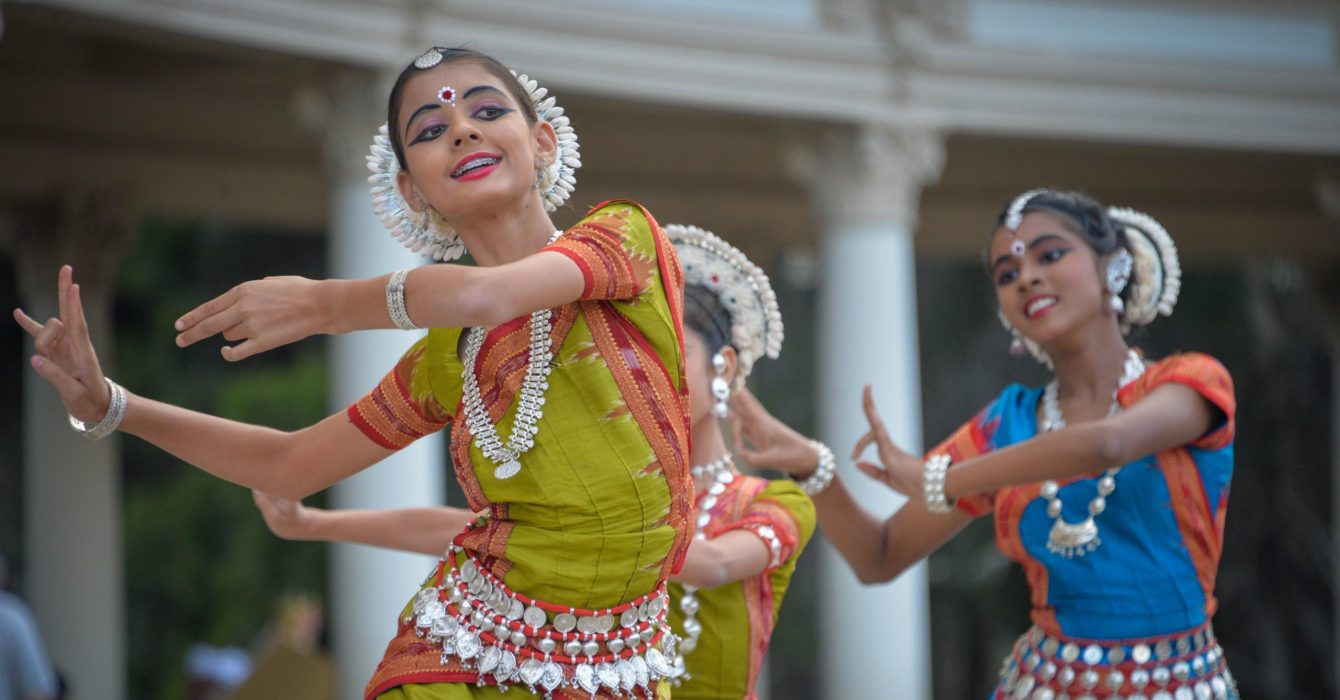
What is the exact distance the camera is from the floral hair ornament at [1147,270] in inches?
144

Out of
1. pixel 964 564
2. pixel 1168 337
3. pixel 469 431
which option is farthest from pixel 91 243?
pixel 1168 337

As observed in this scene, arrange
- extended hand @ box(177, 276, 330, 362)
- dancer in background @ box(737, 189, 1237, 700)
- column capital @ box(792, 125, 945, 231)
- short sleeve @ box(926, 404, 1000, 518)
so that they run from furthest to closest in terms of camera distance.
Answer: column capital @ box(792, 125, 945, 231)
short sleeve @ box(926, 404, 1000, 518)
dancer in background @ box(737, 189, 1237, 700)
extended hand @ box(177, 276, 330, 362)

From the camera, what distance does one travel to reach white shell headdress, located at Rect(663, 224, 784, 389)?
362 cm

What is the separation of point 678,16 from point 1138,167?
18.0ft

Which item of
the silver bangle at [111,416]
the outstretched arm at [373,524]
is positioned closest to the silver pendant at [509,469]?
the silver bangle at [111,416]

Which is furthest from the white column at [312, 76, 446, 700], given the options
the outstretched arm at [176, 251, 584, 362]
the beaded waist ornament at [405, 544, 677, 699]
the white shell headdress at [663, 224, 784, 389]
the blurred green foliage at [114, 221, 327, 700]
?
the blurred green foliage at [114, 221, 327, 700]

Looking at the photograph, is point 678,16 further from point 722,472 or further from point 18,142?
point 722,472

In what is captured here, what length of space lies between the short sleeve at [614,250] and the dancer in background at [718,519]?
76 centimetres

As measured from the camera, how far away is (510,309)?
7.29 feet

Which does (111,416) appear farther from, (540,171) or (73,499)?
(73,499)

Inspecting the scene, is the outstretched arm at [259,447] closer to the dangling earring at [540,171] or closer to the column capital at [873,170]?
the dangling earring at [540,171]

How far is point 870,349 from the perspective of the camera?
8938mm

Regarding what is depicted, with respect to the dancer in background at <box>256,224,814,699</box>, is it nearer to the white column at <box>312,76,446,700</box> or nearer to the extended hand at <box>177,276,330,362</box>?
the extended hand at <box>177,276,330,362</box>

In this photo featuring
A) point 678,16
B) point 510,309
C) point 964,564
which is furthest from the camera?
point 964,564
